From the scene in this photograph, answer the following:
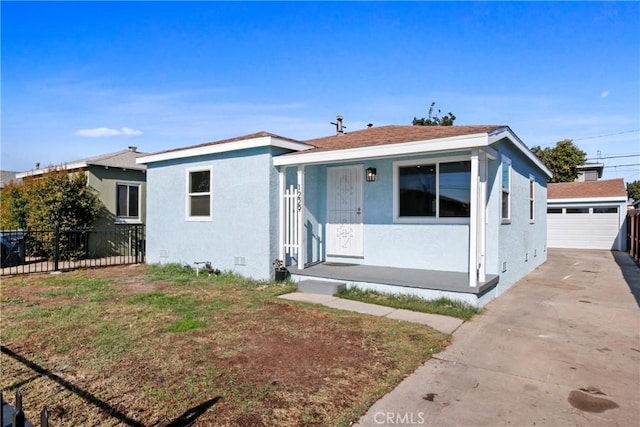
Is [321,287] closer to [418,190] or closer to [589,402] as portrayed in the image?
[418,190]

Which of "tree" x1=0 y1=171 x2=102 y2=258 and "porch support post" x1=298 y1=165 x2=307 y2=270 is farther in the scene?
"tree" x1=0 y1=171 x2=102 y2=258

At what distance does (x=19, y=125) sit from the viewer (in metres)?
12.6

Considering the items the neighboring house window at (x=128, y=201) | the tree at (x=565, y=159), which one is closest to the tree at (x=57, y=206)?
the neighboring house window at (x=128, y=201)

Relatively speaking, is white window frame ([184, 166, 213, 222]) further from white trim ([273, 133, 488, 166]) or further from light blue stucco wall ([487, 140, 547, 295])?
light blue stucco wall ([487, 140, 547, 295])

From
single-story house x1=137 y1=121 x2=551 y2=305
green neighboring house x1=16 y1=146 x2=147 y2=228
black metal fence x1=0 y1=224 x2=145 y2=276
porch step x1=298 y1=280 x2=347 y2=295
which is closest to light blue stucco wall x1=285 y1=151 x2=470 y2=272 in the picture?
single-story house x1=137 y1=121 x2=551 y2=305

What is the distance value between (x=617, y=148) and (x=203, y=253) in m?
39.4

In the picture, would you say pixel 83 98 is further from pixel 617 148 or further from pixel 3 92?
pixel 617 148

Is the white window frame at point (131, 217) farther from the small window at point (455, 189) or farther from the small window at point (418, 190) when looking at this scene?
the small window at point (455, 189)

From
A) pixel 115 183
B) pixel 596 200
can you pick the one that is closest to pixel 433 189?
pixel 115 183

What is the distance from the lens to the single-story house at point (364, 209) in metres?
6.85

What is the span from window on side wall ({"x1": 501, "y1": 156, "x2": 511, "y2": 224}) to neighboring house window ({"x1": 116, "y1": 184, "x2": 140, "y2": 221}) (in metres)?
12.5

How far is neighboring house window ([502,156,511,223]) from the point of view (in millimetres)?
7945

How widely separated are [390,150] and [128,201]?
432 inches

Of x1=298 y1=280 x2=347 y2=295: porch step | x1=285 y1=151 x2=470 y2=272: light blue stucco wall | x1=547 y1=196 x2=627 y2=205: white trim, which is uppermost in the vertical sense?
x1=547 y1=196 x2=627 y2=205: white trim
